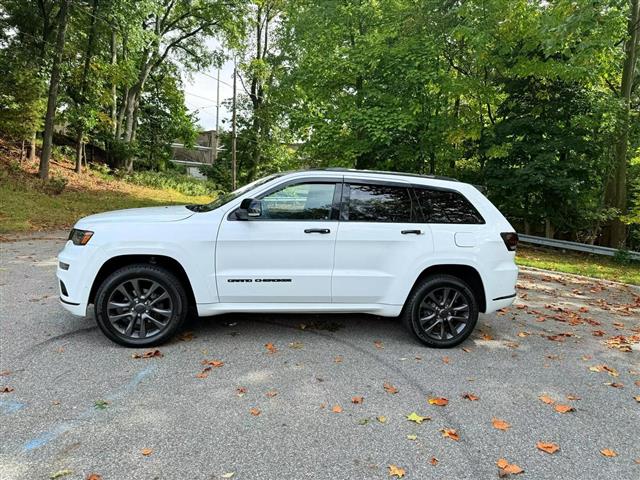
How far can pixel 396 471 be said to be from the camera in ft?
8.33

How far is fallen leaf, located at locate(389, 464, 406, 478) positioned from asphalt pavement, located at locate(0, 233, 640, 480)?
18 mm

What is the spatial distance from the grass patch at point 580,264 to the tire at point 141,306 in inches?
336

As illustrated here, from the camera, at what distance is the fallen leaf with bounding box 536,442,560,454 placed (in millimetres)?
2828

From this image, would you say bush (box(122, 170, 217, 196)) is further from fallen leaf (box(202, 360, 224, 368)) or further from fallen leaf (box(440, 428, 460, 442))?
fallen leaf (box(440, 428, 460, 442))

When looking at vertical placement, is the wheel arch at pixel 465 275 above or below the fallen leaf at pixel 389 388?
above

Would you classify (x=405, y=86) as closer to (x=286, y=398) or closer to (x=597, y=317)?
(x=597, y=317)

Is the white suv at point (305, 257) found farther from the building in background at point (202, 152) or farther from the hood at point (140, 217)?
the building in background at point (202, 152)

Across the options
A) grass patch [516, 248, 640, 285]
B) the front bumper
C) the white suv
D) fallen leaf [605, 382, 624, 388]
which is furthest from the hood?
grass patch [516, 248, 640, 285]

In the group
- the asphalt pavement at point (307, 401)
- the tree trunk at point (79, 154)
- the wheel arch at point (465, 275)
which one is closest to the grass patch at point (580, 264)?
the asphalt pavement at point (307, 401)

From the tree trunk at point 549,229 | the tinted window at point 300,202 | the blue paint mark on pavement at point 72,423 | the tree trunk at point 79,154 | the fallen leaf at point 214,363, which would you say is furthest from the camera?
the tree trunk at point 79,154

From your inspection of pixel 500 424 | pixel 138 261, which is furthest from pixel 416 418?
pixel 138 261

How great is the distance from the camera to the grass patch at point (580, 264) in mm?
9706

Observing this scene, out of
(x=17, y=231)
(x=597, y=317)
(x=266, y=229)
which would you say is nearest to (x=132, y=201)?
(x=17, y=231)

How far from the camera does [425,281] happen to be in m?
4.49
